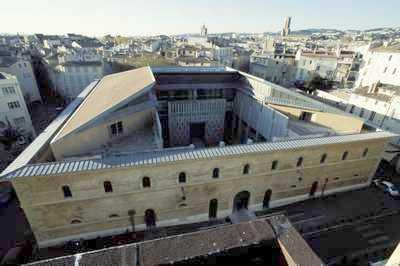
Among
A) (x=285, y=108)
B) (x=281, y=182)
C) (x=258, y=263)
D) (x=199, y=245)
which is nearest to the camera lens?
(x=199, y=245)

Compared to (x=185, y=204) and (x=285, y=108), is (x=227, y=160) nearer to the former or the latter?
(x=185, y=204)

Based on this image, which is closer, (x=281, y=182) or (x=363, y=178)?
(x=281, y=182)

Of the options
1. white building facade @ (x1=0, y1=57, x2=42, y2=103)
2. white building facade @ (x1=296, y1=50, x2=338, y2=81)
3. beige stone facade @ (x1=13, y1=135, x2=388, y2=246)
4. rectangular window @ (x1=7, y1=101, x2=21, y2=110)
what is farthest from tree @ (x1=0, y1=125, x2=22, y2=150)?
white building facade @ (x1=296, y1=50, x2=338, y2=81)

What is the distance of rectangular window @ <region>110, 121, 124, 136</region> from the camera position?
876 inches

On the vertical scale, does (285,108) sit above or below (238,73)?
below

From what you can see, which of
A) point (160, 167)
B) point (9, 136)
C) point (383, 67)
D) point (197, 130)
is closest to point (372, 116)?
point (383, 67)

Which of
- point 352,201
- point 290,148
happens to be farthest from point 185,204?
point 352,201

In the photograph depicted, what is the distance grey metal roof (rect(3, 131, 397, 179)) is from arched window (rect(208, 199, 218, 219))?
5.73 m

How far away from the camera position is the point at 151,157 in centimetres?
1762

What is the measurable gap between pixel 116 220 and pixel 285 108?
22761mm

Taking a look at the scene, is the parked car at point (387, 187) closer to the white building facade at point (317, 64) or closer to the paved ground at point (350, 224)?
the paved ground at point (350, 224)

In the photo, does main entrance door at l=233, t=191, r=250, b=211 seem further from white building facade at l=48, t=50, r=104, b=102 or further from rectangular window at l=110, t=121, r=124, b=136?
white building facade at l=48, t=50, r=104, b=102

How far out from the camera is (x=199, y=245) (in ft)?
29.9

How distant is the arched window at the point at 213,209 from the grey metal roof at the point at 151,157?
573 cm
